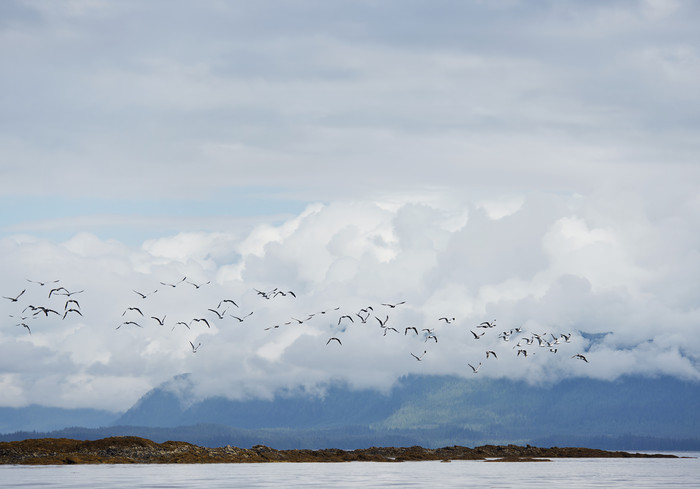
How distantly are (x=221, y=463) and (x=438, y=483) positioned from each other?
86.5m

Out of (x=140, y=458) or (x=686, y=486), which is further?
(x=140, y=458)

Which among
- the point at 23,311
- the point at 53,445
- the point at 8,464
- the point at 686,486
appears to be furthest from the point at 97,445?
the point at 686,486

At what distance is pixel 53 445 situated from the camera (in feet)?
594

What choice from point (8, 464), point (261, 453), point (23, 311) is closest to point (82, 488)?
point (23, 311)

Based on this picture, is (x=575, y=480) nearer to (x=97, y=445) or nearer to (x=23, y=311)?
(x=23, y=311)

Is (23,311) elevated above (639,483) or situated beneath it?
elevated above

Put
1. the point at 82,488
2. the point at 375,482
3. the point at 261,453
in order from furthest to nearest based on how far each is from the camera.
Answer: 1. the point at 261,453
2. the point at 375,482
3. the point at 82,488

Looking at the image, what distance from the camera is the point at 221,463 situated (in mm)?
179125

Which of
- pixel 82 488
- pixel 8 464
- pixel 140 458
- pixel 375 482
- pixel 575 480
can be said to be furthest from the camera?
pixel 140 458

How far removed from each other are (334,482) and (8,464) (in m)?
85.1

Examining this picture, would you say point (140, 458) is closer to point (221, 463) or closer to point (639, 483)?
point (221, 463)

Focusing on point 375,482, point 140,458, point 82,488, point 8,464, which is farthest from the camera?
point 140,458

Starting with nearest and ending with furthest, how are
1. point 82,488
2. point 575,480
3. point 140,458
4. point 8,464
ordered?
1. point 82,488
2. point 575,480
3. point 8,464
4. point 140,458

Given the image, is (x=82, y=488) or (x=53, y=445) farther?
(x=53, y=445)
